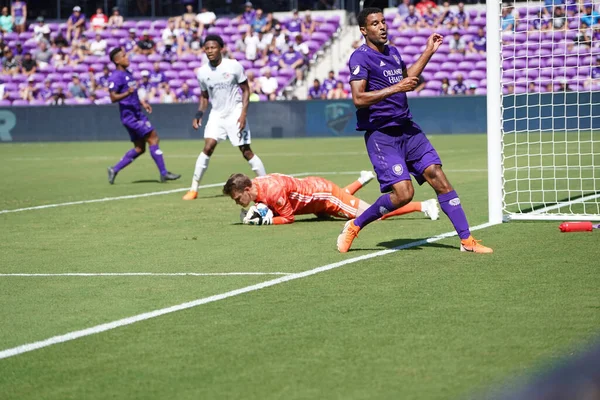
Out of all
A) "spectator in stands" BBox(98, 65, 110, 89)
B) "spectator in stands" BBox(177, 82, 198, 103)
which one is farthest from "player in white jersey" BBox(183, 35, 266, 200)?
"spectator in stands" BBox(98, 65, 110, 89)

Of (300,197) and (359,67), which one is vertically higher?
(359,67)

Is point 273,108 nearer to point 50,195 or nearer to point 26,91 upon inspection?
point 26,91

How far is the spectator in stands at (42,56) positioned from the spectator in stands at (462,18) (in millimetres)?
16056

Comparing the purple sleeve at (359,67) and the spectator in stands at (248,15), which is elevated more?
the spectator in stands at (248,15)

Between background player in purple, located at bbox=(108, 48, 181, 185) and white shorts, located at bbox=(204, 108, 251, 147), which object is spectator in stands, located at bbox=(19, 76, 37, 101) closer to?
background player in purple, located at bbox=(108, 48, 181, 185)

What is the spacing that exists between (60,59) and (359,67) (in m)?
33.1

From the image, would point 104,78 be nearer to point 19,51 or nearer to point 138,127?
point 19,51

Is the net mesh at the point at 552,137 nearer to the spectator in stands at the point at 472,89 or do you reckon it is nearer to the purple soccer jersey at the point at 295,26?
the spectator in stands at the point at 472,89

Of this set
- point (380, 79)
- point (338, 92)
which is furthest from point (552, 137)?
point (338, 92)

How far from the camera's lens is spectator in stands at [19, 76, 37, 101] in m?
37.8

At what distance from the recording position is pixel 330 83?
3403 centimetres

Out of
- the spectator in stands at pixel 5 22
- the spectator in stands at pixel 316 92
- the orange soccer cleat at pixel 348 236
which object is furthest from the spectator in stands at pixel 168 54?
the orange soccer cleat at pixel 348 236

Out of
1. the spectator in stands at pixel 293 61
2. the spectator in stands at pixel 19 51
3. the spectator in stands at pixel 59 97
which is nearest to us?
the spectator in stands at pixel 293 61

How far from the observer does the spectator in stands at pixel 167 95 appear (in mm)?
35906
